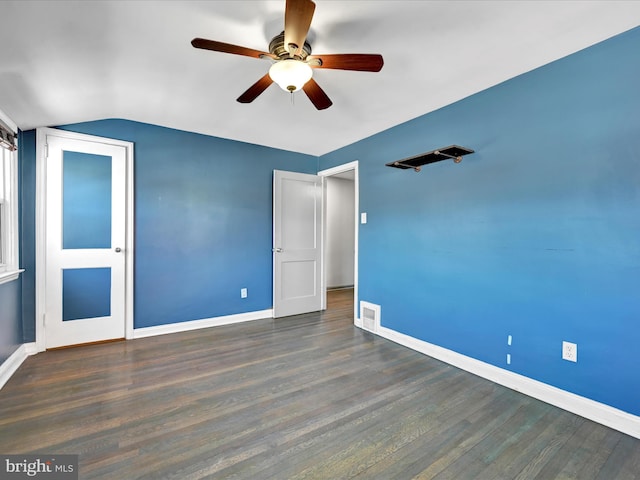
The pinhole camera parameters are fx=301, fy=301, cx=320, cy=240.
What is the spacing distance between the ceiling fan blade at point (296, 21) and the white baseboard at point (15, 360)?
3.20m

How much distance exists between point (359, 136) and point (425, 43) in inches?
71.9

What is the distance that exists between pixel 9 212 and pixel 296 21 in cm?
310

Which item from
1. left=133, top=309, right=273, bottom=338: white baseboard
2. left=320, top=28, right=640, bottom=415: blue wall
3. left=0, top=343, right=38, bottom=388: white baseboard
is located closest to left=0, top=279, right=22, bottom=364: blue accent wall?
left=0, top=343, right=38, bottom=388: white baseboard

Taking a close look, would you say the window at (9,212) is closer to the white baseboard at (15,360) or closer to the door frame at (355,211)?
the white baseboard at (15,360)

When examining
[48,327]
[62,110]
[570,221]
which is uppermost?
[62,110]

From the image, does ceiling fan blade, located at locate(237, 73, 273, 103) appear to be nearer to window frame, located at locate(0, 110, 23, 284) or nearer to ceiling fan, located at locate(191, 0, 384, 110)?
ceiling fan, located at locate(191, 0, 384, 110)

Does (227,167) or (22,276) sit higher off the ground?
(227,167)

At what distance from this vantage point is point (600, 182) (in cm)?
197

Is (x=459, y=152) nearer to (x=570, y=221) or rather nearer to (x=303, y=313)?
(x=570, y=221)

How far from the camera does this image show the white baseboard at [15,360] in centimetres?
238

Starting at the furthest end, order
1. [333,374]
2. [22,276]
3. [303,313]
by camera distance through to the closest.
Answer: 1. [303,313]
2. [22,276]
3. [333,374]

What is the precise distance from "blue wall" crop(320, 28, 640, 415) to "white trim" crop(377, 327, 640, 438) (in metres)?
0.05

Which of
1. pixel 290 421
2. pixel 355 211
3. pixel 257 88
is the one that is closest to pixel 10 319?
pixel 290 421

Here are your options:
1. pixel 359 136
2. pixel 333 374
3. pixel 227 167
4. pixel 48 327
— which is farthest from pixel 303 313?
pixel 48 327
